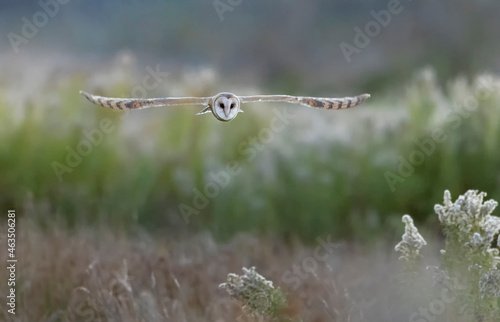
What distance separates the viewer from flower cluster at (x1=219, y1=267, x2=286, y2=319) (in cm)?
202

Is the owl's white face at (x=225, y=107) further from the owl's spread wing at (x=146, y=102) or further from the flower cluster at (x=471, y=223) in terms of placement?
the flower cluster at (x=471, y=223)

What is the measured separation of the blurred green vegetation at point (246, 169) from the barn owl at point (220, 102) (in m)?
0.91

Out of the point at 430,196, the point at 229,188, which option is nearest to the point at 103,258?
the point at 229,188

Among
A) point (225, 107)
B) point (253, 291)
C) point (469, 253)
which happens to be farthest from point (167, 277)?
point (469, 253)

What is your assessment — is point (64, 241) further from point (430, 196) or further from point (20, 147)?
point (430, 196)

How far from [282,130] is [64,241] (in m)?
1.19

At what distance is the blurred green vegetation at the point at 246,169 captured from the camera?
3121 mm

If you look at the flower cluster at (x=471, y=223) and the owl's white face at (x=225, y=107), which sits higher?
the owl's white face at (x=225, y=107)

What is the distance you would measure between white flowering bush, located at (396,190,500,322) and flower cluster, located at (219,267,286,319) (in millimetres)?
381

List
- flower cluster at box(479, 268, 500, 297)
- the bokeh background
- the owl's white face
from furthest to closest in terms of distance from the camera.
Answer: the bokeh background
the owl's white face
flower cluster at box(479, 268, 500, 297)

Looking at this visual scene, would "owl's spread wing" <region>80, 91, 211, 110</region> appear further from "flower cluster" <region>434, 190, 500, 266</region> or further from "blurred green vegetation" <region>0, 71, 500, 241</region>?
"blurred green vegetation" <region>0, 71, 500, 241</region>

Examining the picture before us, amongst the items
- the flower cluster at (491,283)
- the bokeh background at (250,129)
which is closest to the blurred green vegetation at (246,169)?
the bokeh background at (250,129)

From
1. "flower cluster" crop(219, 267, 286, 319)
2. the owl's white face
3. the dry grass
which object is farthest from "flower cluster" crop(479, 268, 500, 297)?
the owl's white face

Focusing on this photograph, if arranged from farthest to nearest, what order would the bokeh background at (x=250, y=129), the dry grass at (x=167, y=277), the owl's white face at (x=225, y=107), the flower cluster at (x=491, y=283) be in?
the bokeh background at (x=250, y=129), the dry grass at (x=167, y=277), the owl's white face at (x=225, y=107), the flower cluster at (x=491, y=283)
